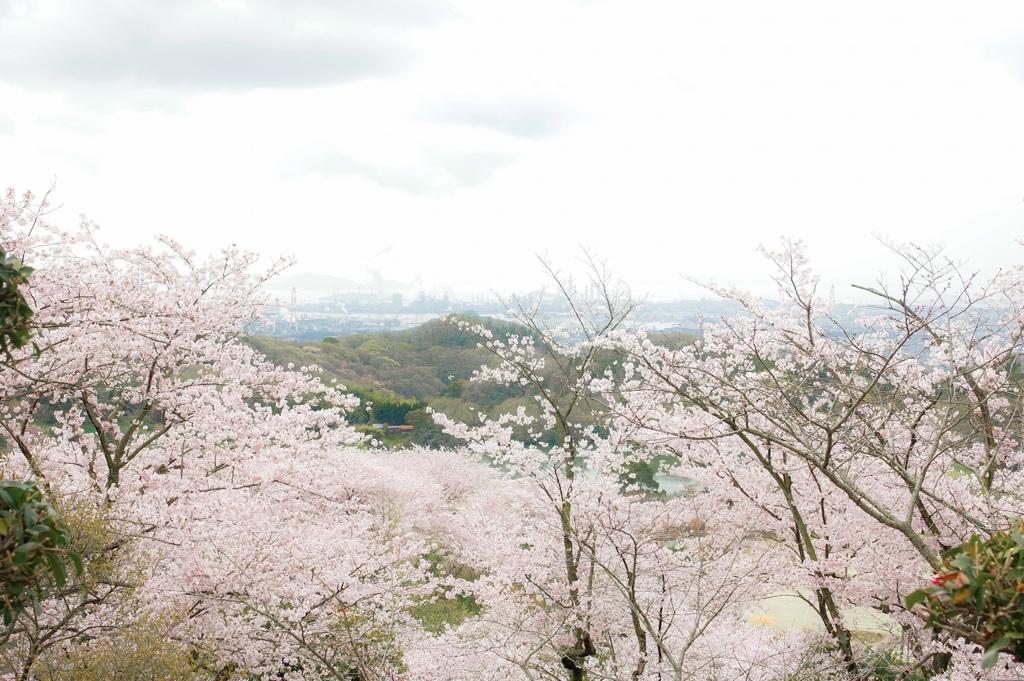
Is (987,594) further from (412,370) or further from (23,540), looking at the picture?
(412,370)

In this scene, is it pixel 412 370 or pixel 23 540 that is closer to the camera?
pixel 23 540

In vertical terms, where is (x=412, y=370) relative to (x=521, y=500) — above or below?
below

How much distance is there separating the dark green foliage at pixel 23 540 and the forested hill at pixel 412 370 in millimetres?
29907

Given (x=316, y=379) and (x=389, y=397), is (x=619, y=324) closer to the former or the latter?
(x=316, y=379)

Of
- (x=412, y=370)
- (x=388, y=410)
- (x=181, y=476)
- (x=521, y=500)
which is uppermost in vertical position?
(x=181, y=476)

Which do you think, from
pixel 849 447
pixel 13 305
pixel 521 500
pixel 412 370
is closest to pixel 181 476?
pixel 521 500

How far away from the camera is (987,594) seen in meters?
1.84

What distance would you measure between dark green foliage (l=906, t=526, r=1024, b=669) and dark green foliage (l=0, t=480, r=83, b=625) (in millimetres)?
2545

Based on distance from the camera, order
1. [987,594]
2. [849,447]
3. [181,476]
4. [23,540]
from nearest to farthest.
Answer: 1. [987,594]
2. [23,540]
3. [849,447]
4. [181,476]

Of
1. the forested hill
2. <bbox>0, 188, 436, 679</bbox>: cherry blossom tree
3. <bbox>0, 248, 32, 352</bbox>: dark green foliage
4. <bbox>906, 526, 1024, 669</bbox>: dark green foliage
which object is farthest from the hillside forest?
the forested hill

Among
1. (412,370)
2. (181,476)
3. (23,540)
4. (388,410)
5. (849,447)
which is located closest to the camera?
(23,540)

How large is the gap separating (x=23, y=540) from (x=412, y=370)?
145 feet

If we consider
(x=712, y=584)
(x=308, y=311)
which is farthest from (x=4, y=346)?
(x=308, y=311)

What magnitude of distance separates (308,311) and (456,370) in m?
42.8
